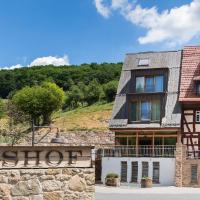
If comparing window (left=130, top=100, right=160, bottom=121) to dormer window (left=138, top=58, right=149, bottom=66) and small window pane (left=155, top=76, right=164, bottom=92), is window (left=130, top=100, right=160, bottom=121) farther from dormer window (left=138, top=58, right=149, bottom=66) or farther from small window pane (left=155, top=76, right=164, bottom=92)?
dormer window (left=138, top=58, right=149, bottom=66)

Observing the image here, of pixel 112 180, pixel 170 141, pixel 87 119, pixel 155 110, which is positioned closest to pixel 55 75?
pixel 87 119

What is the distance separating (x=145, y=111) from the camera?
38.0 m

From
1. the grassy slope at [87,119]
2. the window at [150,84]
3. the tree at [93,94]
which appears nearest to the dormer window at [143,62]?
the window at [150,84]

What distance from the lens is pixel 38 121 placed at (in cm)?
6278

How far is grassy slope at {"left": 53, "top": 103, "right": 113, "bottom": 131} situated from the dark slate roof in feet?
64.2

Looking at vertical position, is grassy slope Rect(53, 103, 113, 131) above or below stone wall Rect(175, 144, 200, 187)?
above

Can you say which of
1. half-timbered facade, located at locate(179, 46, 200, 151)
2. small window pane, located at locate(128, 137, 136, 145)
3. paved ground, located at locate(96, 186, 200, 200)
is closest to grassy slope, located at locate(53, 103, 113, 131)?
small window pane, located at locate(128, 137, 136, 145)

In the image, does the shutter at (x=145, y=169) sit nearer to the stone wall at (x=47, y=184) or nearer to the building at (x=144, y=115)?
the building at (x=144, y=115)

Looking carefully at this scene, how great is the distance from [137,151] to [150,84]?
562 cm

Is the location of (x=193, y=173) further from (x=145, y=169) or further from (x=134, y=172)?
(x=134, y=172)

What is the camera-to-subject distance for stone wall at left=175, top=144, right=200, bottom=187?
32.9 meters

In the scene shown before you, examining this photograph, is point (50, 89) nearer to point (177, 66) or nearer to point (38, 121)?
point (38, 121)

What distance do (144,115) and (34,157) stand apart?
96.3 feet

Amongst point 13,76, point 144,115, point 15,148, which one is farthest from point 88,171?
point 13,76
